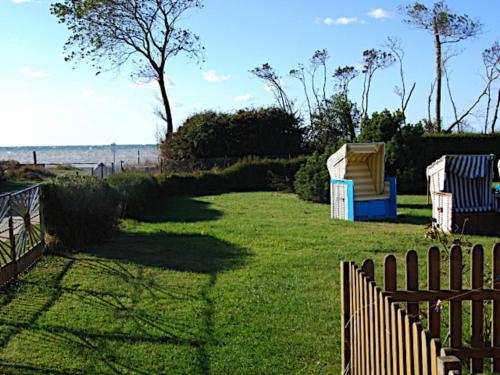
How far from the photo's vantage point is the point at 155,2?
36.4 meters

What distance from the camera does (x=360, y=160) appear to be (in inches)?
687

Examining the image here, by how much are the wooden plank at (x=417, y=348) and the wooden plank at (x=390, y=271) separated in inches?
64.4

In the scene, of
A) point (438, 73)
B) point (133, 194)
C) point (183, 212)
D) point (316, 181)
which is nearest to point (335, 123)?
point (438, 73)

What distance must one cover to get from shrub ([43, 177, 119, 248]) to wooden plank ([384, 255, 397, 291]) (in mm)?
8065

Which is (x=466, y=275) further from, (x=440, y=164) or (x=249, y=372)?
(x=440, y=164)

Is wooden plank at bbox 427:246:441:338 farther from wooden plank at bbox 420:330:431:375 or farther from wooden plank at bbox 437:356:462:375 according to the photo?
wooden plank at bbox 437:356:462:375

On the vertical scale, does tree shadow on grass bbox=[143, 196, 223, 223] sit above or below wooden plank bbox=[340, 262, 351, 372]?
below

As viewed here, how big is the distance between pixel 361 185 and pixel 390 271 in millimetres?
12734

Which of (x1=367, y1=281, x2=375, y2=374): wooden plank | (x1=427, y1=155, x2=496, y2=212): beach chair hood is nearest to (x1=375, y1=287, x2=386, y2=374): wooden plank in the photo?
(x1=367, y1=281, x2=375, y2=374): wooden plank

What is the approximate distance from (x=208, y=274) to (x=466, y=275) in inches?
145

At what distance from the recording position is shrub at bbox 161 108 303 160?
3522cm

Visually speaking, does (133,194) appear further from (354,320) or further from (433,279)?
(354,320)

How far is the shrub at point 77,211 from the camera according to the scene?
36.2 feet

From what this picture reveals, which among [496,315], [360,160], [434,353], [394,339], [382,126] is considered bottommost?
[496,315]
